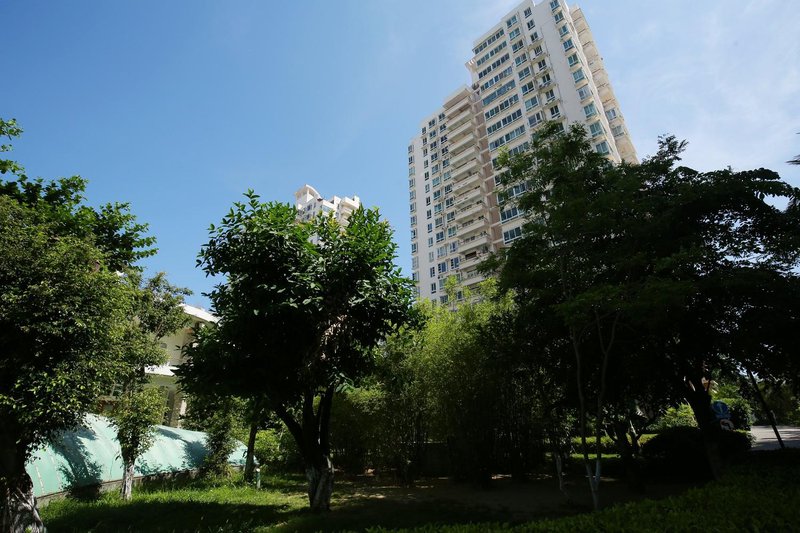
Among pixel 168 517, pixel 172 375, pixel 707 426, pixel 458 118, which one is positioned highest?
pixel 458 118

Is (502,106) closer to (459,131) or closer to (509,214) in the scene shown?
(459,131)

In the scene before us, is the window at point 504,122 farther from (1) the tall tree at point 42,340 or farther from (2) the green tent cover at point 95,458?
(1) the tall tree at point 42,340

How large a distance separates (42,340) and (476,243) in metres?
37.4

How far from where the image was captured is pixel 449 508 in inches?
378

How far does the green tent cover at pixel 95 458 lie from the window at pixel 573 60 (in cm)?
4190

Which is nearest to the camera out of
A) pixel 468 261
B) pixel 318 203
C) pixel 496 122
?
pixel 496 122

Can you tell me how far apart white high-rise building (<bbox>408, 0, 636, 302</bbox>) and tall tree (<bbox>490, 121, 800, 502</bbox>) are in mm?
23755

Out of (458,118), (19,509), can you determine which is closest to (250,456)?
(19,509)

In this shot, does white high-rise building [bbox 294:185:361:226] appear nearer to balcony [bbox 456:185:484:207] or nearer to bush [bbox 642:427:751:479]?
balcony [bbox 456:185:484:207]

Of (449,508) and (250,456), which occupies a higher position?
(250,456)

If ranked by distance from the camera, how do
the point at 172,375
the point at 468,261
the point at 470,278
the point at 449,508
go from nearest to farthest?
the point at 449,508 → the point at 172,375 → the point at 470,278 → the point at 468,261

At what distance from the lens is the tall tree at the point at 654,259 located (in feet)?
25.1

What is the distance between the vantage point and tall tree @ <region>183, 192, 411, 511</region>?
8.00m

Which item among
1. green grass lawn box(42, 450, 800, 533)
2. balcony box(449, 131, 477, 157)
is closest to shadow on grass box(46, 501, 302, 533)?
green grass lawn box(42, 450, 800, 533)
